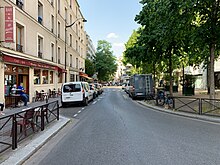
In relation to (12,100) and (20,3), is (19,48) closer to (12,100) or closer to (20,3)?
(20,3)

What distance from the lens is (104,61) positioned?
8519 cm

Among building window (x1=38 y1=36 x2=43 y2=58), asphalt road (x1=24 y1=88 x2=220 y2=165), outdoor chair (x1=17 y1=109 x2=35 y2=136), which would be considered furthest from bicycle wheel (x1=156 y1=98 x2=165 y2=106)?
building window (x1=38 y1=36 x2=43 y2=58)

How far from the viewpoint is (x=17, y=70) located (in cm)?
1903

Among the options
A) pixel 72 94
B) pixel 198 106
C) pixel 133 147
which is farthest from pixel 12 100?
pixel 133 147

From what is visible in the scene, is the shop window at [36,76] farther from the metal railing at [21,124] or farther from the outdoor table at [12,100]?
the metal railing at [21,124]

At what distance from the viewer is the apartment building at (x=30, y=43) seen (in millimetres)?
16062

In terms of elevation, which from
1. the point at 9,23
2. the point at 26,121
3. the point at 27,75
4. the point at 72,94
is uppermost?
the point at 9,23

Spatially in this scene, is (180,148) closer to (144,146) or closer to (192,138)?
(144,146)

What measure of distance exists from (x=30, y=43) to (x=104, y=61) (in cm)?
6368

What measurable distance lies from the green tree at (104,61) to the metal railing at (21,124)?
74.2 metres

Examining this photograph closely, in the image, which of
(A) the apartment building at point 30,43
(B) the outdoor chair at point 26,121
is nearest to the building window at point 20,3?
(A) the apartment building at point 30,43

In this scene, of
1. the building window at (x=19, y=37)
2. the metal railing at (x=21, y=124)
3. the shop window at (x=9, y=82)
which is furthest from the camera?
the building window at (x=19, y=37)

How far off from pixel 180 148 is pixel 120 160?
188cm

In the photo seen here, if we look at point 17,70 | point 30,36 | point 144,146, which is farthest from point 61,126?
point 30,36
